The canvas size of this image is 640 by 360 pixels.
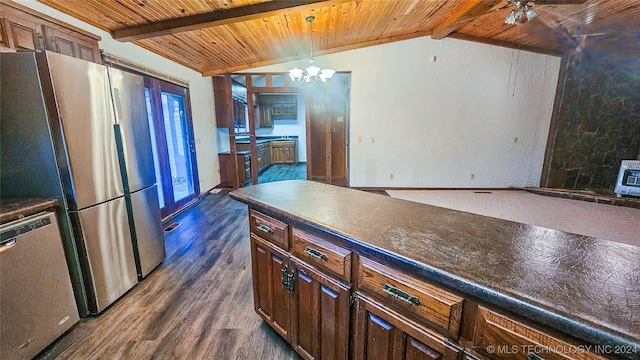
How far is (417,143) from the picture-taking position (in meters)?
5.28

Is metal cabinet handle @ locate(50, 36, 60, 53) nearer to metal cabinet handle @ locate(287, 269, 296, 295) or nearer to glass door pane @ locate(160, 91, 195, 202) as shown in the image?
glass door pane @ locate(160, 91, 195, 202)

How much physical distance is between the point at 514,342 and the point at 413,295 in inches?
10.9

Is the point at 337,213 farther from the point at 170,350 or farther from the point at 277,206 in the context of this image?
A: the point at 170,350

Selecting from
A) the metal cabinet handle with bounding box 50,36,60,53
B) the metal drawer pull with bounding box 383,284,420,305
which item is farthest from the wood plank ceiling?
the metal drawer pull with bounding box 383,284,420,305

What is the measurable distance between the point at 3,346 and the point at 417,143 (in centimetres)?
576

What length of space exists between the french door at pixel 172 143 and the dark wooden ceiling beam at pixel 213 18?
2.09 ft

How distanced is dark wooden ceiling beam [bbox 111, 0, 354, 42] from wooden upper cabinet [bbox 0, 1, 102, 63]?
0.45 meters

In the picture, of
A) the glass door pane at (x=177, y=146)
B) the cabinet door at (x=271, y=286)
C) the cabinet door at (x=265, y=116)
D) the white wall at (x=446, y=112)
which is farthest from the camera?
the cabinet door at (x=265, y=116)

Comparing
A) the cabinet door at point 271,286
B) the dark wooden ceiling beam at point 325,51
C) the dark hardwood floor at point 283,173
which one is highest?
the dark wooden ceiling beam at point 325,51

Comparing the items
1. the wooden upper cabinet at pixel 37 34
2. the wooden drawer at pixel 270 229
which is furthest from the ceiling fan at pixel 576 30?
the wooden upper cabinet at pixel 37 34

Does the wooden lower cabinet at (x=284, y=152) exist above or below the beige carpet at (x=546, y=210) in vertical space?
above

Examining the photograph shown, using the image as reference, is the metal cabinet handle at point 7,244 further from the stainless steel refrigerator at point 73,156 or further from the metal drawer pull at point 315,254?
the metal drawer pull at point 315,254

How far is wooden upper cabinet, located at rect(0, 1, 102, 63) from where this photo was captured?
1.76m

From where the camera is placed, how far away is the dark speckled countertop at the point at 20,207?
134 centimetres
